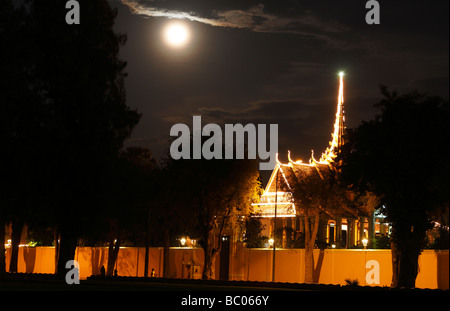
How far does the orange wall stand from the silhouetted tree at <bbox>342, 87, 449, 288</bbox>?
277 inches

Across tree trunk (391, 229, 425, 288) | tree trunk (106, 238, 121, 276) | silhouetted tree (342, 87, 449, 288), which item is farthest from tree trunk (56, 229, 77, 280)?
tree trunk (106, 238, 121, 276)

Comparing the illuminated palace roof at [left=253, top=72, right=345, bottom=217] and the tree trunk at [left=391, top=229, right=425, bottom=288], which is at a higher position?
the illuminated palace roof at [left=253, top=72, right=345, bottom=217]

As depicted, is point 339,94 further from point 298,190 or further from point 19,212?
point 19,212

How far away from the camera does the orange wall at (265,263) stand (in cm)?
5103

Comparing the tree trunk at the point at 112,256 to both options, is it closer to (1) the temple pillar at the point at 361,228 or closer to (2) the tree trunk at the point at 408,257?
(1) the temple pillar at the point at 361,228

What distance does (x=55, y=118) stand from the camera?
4016cm

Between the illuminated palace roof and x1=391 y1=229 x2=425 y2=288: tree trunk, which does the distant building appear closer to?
the illuminated palace roof

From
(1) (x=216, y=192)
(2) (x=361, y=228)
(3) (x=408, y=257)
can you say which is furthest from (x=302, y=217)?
(3) (x=408, y=257)

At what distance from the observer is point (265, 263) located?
63562 mm

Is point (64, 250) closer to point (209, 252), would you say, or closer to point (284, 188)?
point (209, 252)

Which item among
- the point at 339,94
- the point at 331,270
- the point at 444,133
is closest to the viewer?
the point at 444,133

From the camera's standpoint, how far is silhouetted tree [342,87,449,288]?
3584 centimetres

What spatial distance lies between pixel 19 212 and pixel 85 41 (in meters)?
10.2

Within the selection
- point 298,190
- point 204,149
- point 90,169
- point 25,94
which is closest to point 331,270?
point 298,190
